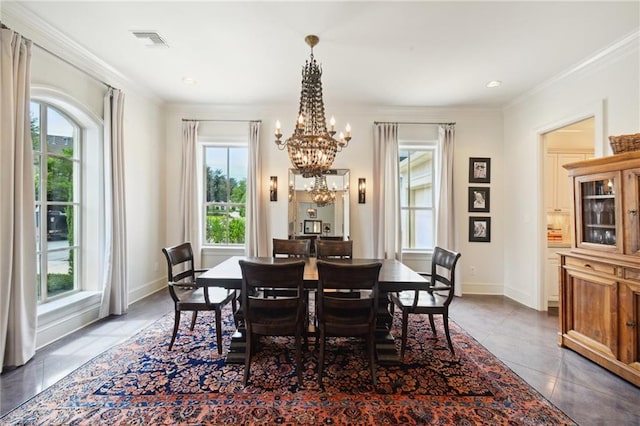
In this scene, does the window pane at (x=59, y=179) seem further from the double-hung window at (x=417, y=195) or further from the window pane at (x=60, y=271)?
the double-hung window at (x=417, y=195)

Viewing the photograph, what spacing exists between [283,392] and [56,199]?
10.5 ft

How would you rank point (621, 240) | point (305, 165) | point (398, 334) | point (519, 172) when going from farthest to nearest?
point (519, 172) → point (398, 334) → point (305, 165) → point (621, 240)

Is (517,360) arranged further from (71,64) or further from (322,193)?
(71,64)

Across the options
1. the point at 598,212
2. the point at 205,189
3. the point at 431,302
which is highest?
the point at 205,189

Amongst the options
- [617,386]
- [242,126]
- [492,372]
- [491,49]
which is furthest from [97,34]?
[617,386]

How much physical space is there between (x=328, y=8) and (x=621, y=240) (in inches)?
121

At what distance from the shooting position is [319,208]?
16.2 ft

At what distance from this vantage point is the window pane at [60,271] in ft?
10.7

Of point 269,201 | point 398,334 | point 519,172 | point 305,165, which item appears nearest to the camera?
point 305,165

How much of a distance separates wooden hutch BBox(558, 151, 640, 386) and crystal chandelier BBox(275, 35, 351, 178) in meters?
2.24

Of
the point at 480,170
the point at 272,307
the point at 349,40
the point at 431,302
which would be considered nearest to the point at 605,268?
the point at 431,302

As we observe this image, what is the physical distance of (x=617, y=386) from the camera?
90.7 inches

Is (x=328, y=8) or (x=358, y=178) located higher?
(x=328, y=8)

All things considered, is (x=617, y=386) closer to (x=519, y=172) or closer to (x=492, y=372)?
(x=492, y=372)
